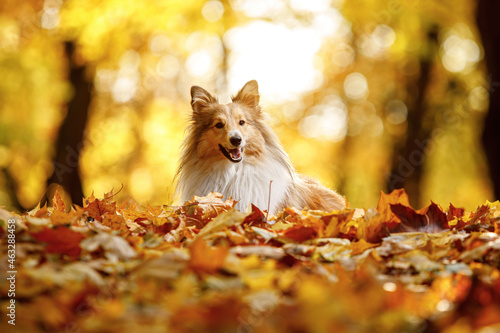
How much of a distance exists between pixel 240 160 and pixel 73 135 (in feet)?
20.1

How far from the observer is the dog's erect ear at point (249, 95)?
205 inches

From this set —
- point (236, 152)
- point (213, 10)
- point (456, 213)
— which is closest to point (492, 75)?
point (236, 152)

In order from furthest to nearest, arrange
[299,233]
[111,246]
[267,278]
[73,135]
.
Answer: [73,135] < [299,233] < [111,246] < [267,278]

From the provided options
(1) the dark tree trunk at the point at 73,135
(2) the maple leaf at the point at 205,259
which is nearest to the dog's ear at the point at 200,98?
(2) the maple leaf at the point at 205,259

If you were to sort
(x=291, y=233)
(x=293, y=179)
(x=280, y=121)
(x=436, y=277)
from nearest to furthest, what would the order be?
1. (x=436, y=277)
2. (x=291, y=233)
3. (x=293, y=179)
4. (x=280, y=121)

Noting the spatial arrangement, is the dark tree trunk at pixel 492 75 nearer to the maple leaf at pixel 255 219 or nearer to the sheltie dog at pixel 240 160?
the sheltie dog at pixel 240 160

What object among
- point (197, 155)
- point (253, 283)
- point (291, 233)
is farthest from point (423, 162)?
point (253, 283)

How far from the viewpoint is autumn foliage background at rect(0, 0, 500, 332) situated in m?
1.38

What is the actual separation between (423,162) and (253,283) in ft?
40.2

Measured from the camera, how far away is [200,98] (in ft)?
17.1

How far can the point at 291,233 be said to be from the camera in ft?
7.36

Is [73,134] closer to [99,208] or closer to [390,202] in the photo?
[99,208]

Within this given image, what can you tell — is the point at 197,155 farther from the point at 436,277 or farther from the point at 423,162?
the point at 423,162

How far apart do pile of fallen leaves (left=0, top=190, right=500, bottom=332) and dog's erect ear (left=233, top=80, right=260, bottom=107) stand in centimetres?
280
